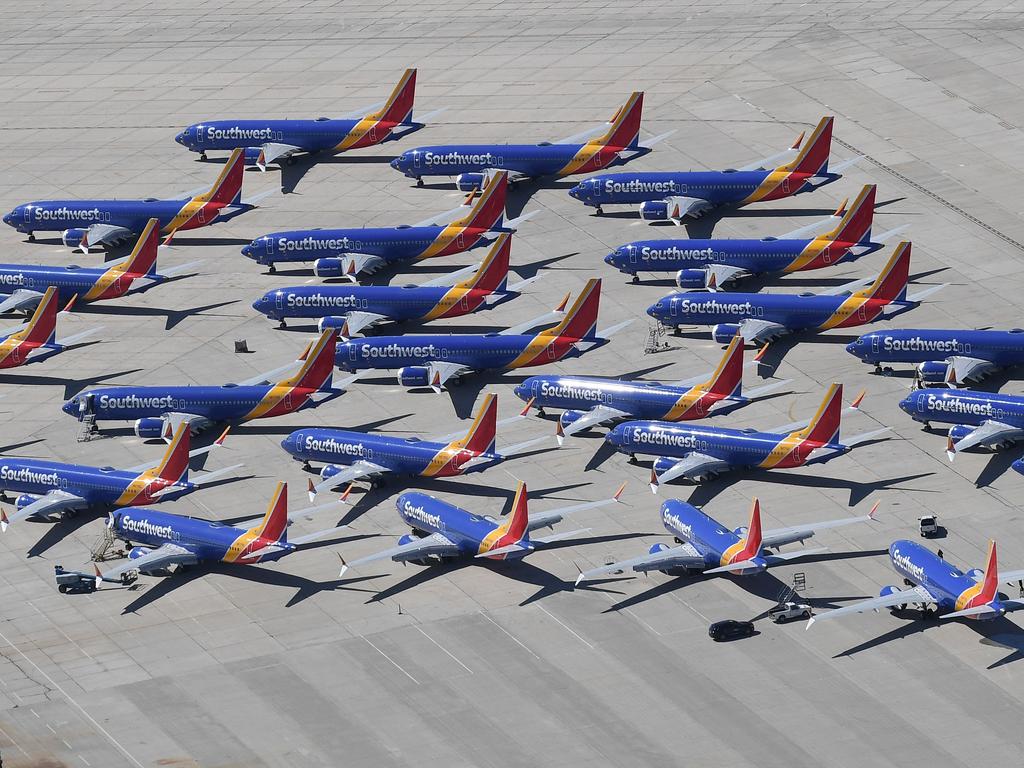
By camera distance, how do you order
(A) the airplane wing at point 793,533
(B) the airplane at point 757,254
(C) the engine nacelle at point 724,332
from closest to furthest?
(A) the airplane wing at point 793,533, (C) the engine nacelle at point 724,332, (B) the airplane at point 757,254

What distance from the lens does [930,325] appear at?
627 feet

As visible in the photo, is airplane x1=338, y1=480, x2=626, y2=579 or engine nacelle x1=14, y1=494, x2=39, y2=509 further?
engine nacelle x1=14, y1=494, x2=39, y2=509

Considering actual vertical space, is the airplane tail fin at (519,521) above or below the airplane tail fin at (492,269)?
below

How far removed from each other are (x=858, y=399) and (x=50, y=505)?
184ft

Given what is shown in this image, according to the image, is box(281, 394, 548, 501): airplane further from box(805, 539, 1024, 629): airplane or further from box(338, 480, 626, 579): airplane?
box(805, 539, 1024, 629): airplane

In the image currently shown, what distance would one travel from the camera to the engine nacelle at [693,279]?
198625 millimetres

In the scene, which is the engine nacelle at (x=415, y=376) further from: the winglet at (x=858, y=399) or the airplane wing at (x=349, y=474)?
the winglet at (x=858, y=399)

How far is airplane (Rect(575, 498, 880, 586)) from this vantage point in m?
157

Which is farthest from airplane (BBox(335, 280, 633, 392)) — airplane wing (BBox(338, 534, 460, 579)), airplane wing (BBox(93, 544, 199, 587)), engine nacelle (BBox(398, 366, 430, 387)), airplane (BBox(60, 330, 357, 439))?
airplane wing (BBox(93, 544, 199, 587))

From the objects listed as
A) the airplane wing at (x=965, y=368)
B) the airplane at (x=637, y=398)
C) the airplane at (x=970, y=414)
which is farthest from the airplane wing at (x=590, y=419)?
the airplane wing at (x=965, y=368)

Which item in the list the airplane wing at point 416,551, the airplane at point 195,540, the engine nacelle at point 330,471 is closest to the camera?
the airplane at point 195,540

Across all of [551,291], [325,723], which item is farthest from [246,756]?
[551,291]

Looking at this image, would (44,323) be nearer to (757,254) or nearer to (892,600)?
(757,254)


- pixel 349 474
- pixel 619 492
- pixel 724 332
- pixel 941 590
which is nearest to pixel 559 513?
pixel 619 492
